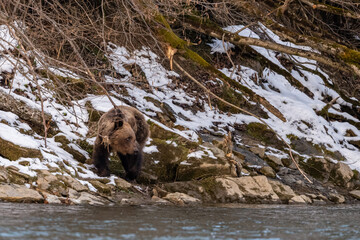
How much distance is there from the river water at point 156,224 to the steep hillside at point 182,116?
2.00 feet

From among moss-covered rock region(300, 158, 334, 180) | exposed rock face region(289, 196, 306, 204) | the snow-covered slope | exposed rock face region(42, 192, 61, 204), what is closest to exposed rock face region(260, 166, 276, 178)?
exposed rock face region(289, 196, 306, 204)

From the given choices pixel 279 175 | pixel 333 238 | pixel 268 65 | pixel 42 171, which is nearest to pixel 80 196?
pixel 42 171

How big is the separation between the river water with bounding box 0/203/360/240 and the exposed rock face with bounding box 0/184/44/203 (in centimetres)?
37

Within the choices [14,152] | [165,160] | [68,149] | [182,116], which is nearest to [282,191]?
[165,160]

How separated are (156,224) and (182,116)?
7600mm

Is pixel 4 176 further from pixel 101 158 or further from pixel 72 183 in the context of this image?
pixel 101 158

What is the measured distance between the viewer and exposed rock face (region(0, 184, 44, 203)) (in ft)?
19.2

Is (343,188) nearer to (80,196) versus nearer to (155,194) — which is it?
(155,194)

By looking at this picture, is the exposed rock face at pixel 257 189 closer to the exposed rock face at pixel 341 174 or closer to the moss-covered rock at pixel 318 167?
the moss-covered rock at pixel 318 167

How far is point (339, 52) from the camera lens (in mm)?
9109

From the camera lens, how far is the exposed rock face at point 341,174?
11109mm

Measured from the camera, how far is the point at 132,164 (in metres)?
8.05

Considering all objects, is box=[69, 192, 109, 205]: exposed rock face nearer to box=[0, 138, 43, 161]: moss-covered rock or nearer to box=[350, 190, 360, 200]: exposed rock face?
box=[0, 138, 43, 161]: moss-covered rock

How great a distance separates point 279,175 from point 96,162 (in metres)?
4.35
